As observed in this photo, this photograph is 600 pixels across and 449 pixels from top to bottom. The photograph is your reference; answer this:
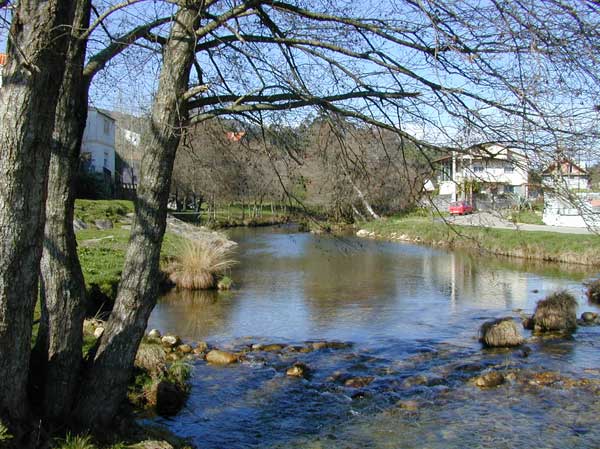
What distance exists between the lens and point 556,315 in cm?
1245

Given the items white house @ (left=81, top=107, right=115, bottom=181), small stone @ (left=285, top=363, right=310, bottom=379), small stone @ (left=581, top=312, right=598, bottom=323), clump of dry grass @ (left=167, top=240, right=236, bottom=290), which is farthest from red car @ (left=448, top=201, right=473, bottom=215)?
white house @ (left=81, top=107, right=115, bottom=181)

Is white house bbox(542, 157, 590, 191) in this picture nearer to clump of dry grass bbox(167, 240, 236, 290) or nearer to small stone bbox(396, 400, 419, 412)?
small stone bbox(396, 400, 419, 412)

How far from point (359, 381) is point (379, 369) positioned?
0.82 meters

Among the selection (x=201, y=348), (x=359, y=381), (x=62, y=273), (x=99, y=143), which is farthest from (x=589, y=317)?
(x=99, y=143)

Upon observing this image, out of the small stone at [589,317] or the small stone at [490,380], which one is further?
the small stone at [589,317]

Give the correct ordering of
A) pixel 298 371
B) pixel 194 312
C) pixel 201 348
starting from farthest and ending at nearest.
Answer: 1. pixel 194 312
2. pixel 201 348
3. pixel 298 371

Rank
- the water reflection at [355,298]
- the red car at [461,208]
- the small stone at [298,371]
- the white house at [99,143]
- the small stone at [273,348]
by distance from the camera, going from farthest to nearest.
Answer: the white house at [99,143], the water reflection at [355,298], the small stone at [273,348], the small stone at [298,371], the red car at [461,208]

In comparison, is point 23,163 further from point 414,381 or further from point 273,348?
point 273,348

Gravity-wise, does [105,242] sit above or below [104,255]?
above

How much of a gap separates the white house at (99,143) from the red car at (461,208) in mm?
36713

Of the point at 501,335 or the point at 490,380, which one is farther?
the point at 501,335

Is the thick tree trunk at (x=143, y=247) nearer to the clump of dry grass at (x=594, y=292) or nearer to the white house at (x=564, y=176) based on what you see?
the white house at (x=564, y=176)

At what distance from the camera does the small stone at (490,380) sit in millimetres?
8906

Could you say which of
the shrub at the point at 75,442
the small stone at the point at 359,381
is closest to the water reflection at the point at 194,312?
the small stone at the point at 359,381
